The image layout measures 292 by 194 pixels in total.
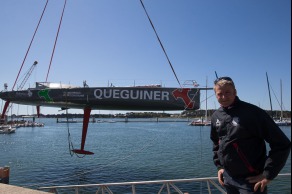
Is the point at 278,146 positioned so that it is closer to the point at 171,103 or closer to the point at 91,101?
the point at 171,103

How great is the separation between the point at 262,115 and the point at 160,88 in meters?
8.38

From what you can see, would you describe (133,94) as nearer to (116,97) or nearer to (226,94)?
(116,97)

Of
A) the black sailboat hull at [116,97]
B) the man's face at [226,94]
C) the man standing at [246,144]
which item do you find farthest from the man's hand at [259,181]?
the black sailboat hull at [116,97]

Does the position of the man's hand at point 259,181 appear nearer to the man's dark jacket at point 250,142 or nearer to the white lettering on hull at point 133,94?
the man's dark jacket at point 250,142

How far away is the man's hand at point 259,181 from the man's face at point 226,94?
840mm

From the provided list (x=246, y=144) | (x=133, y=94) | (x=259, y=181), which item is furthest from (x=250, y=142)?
(x=133, y=94)

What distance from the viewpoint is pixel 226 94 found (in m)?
3.16

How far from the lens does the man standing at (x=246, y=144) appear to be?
9.12 ft

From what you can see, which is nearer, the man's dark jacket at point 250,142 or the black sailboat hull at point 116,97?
the man's dark jacket at point 250,142

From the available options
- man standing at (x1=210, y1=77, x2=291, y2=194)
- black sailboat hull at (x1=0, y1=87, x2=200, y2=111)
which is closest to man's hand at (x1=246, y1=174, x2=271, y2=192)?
man standing at (x1=210, y1=77, x2=291, y2=194)

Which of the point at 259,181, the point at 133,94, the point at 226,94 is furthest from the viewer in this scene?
the point at 133,94

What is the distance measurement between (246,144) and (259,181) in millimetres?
400

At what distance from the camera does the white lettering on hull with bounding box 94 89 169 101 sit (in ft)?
36.7

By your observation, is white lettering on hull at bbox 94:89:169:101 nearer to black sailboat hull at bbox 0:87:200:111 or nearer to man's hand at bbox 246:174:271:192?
black sailboat hull at bbox 0:87:200:111
